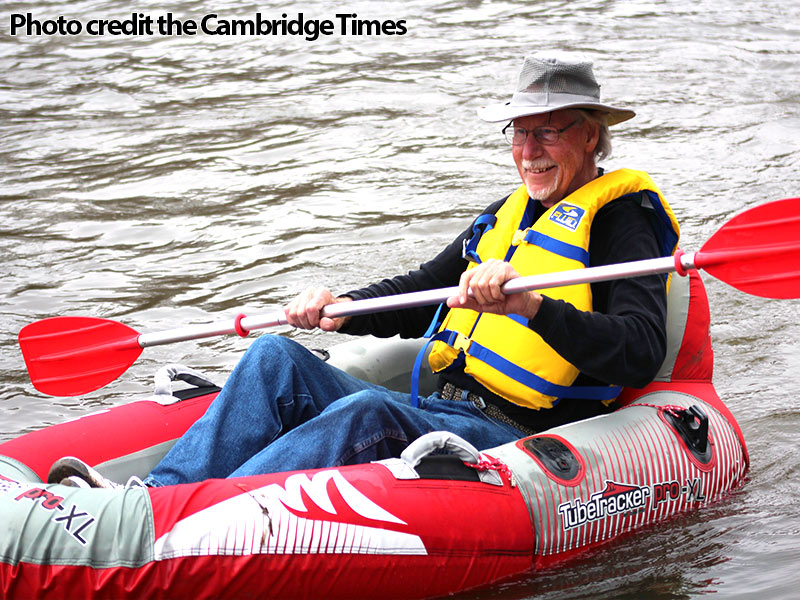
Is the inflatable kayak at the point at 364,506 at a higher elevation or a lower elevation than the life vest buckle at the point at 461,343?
lower

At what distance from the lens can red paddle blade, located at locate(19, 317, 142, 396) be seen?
10.4 ft

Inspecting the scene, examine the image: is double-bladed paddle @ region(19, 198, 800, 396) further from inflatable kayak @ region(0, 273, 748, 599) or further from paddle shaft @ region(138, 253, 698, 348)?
inflatable kayak @ region(0, 273, 748, 599)

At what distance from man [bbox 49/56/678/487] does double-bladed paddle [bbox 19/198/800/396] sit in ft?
0.29

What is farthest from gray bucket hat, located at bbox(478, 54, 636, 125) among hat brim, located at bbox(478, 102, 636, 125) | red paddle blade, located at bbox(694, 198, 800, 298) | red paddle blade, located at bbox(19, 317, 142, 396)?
red paddle blade, located at bbox(19, 317, 142, 396)

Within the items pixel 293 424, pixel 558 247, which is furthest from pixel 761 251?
pixel 293 424

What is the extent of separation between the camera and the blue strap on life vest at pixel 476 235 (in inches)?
116

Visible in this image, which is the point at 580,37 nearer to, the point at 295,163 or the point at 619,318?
the point at 295,163

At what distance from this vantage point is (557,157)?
2.76 metres

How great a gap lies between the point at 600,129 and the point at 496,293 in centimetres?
66

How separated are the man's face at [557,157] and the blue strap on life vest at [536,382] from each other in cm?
44

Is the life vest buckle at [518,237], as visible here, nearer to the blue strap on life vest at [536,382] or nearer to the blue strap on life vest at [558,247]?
the blue strap on life vest at [558,247]

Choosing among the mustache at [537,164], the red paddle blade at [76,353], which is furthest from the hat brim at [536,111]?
the red paddle blade at [76,353]

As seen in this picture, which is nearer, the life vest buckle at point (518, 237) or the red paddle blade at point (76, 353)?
the life vest buckle at point (518, 237)

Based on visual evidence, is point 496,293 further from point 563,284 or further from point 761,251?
point 761,251
